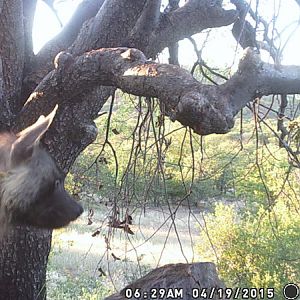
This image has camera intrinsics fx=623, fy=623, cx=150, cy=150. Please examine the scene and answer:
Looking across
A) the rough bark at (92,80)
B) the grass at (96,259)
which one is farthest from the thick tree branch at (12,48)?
the grass at (96,259)

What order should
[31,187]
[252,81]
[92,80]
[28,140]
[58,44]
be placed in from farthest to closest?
[58,44]
[31,187]
[92,80]
[28,140]
[252,81]

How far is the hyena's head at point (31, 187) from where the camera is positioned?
8.73ft

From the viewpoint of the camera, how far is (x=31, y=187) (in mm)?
2787

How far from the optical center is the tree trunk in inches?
129

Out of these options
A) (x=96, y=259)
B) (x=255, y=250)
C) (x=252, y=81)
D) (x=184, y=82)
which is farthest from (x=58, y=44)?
(x=96, y=259)

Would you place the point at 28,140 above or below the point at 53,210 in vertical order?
above

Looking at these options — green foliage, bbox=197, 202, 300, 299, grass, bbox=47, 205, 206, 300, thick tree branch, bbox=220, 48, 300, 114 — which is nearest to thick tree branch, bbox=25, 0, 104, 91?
thick tree branch, bbox=220, 48, 300, 114

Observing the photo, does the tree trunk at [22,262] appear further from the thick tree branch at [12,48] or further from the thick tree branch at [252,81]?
the thick tree branch at [252,81]

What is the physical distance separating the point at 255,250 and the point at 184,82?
4867 millimetres

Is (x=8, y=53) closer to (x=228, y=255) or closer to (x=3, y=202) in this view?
(x=3, y=202)

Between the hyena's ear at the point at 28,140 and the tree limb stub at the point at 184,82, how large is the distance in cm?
27

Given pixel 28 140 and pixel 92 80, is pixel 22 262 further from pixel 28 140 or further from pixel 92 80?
pixel 92 80

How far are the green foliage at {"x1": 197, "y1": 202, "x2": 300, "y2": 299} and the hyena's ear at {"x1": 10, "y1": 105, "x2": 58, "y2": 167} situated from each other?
12.3 ft

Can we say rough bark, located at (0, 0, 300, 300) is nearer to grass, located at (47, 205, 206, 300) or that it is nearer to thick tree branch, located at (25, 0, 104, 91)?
thick tree branch, located at (25, 0, 104, 91)
